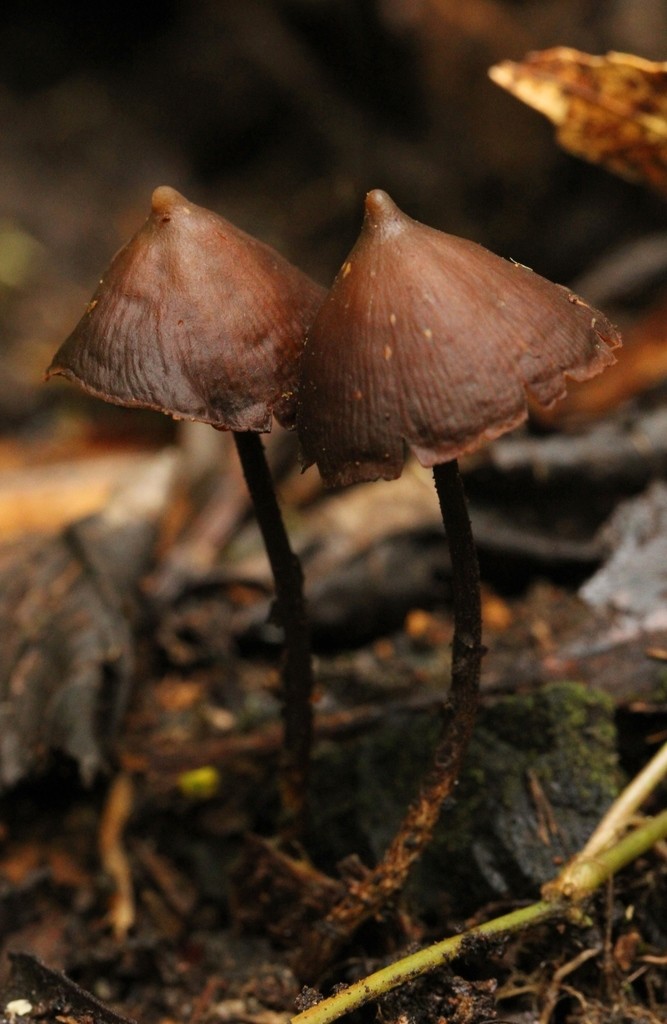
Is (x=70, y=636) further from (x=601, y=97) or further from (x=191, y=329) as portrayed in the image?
(x=601, y=97)

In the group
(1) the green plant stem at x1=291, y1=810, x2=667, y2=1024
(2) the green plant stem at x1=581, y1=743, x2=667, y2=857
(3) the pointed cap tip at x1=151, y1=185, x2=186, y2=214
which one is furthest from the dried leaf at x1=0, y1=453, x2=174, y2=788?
(3) the pointed cap tip at x1=151, y1=185, x2=186, y2=214

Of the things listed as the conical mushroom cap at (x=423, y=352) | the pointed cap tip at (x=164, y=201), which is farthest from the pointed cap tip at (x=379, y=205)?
the pointed cap tip at (x=164, y=201)

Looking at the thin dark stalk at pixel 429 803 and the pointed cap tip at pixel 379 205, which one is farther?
the thin dark stalk at pixel 429 803

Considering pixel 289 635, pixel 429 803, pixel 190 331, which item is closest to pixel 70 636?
pixel 289 635

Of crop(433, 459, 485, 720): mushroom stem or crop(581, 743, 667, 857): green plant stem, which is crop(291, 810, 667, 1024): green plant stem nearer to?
crop(581, 743, 667, 857): green plant stem

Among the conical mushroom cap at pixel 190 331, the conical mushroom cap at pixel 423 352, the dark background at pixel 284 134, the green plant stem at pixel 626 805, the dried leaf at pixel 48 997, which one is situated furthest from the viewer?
the dark background at pixel 284 134

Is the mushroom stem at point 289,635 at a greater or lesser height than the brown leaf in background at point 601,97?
lesser

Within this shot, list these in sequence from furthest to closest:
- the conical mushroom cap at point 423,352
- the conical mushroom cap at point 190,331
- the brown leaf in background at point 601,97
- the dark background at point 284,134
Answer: the dark background at point 284,134 → the brown leaf in background at point 601,97 → the conical mushroom cap at point 190,331 → the conical mushroom cap at point 423,352

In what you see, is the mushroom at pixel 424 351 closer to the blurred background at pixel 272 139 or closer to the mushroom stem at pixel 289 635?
the mushroom stem at pixel 289 635

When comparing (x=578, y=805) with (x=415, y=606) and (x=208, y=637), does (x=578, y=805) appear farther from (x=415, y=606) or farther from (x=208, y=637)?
(x=208, y=637)
